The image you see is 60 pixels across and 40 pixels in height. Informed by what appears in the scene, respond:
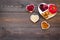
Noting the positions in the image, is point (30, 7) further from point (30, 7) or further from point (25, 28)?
point (25, 28)

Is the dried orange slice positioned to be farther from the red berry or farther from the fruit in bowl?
the red berry

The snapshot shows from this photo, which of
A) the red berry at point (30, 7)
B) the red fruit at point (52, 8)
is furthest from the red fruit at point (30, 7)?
the red fruit at point (52, 8)

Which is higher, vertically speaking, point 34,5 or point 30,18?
point 34,5

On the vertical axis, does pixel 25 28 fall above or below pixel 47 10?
below

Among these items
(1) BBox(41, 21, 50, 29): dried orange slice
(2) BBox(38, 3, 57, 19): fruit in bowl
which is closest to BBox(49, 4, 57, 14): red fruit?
(2) BBox(38, 3, 57, 19): fruit in bowl

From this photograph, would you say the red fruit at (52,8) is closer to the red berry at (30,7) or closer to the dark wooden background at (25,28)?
the dark wooden background at (25,28)

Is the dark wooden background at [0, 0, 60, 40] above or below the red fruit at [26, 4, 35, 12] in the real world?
below

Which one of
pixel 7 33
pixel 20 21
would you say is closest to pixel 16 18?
pixel 20 21

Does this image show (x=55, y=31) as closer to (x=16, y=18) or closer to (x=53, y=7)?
(x=53, y=7)

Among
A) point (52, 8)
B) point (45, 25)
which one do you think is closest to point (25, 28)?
point (45, 25)

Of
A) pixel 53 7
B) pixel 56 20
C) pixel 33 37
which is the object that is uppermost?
pixel 53 7

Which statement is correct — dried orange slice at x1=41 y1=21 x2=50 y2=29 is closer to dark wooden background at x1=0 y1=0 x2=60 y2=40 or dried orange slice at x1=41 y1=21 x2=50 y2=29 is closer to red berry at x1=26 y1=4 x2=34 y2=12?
dark wooden background at x1=0 y1=0 x2=60 y2=40
